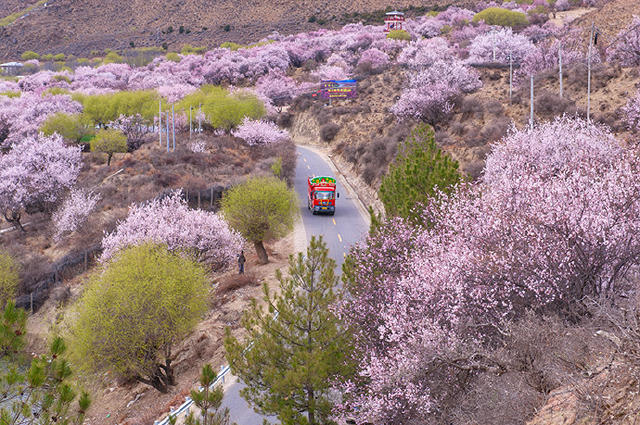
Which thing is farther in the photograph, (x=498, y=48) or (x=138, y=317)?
(x=498, y=48)

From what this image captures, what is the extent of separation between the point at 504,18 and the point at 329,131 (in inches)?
1953

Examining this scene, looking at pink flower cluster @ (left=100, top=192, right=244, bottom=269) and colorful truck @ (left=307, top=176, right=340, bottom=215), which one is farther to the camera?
colorful truck @ (left=307, top=176, right=340, bottom=215)

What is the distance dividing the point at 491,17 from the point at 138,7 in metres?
86.8

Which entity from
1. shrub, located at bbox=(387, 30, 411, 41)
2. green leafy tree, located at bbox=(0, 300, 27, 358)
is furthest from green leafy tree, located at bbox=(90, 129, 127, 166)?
shrub, located at bbox=(387, 30, 411, 41)

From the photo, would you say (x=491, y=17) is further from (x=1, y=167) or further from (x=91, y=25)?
(x=91, y=25)

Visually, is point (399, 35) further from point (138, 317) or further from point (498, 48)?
point (138, 317)

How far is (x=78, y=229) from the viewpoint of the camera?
148ft

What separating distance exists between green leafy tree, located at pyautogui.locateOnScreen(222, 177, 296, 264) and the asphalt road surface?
331 centimetres

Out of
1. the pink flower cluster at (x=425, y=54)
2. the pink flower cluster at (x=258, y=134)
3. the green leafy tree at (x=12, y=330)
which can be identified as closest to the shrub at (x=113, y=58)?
the pink flower cluster at (x=425, y=54)

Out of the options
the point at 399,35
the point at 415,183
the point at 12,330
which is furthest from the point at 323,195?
the point at 399,35

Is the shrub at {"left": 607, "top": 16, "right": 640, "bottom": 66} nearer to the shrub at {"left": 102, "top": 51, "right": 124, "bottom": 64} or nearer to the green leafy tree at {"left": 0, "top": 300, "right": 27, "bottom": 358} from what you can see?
the green leafy tree at {"left": 0, "top": 300, "right": 27, "bottom": 358}

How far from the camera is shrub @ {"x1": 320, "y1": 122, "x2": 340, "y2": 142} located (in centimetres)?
7181

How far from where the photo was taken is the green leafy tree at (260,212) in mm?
33656

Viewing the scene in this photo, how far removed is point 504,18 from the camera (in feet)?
335
